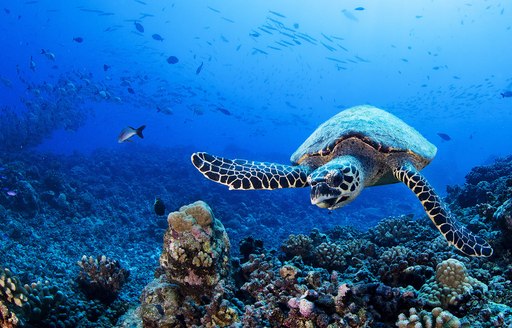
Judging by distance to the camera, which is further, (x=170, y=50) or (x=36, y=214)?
(x=170, y=50)

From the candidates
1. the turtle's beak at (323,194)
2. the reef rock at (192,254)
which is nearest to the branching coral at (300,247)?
the turtle's beak at (323,194)

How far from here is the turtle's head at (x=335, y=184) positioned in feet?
14.4

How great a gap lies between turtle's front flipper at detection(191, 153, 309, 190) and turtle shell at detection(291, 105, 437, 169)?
0.89 metres

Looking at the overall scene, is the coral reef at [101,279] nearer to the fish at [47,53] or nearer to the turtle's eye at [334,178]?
the turtle's eye at [334,178]

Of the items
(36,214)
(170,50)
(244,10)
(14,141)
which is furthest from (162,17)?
(36,214)

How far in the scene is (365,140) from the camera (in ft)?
19.0

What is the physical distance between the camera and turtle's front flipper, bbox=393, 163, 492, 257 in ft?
14.5

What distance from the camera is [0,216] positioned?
10148 millimetres

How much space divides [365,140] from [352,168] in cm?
106

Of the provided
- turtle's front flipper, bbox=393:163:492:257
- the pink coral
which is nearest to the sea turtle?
turtle's front flipper, bbox=393:163:492:257

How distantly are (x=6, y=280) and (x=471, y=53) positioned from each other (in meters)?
115

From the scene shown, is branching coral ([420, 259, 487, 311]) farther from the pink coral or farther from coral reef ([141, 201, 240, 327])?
coral reef ([141, 201, 240, 327])

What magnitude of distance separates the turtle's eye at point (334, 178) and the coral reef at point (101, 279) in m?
4.10

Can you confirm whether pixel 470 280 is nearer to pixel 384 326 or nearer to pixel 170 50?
pixel 384 326
